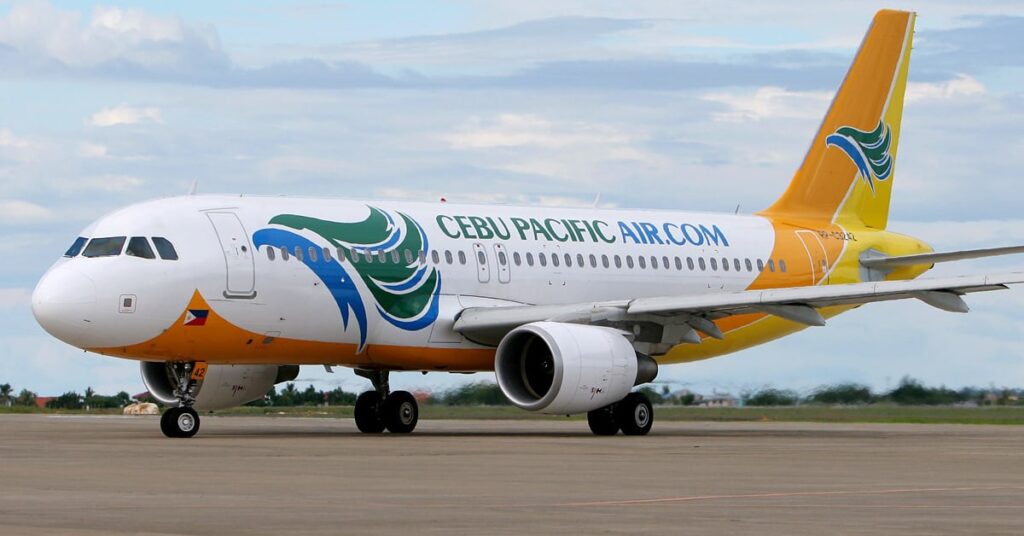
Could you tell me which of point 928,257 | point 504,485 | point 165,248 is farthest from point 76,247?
point 928,257

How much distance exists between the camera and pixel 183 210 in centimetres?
2830

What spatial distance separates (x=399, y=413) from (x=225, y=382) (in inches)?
130

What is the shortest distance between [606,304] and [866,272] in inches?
421

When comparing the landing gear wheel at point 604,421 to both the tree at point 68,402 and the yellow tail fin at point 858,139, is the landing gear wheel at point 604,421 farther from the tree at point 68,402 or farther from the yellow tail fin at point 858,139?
the tree at point 68,402

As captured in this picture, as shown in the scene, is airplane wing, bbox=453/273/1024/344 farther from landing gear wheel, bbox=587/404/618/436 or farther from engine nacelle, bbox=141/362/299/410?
engine nacelle, bbox=141/362/299/410

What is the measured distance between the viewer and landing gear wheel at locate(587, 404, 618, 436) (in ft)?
101

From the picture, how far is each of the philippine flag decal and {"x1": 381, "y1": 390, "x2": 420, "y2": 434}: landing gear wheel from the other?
217 inches

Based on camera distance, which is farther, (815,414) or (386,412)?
(815,414)

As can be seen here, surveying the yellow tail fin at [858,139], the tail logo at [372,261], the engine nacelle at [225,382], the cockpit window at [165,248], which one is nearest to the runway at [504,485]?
the engine nacelle at [225,382]

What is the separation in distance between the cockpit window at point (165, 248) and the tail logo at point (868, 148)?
1764 cm

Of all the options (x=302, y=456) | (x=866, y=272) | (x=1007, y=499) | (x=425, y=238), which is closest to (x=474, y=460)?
(x=302, y=456)

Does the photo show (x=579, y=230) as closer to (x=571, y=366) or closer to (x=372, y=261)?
(x=372, y=261)

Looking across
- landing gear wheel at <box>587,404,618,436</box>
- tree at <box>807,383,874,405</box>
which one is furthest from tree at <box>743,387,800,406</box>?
landing gear wheel at <box>587,404,618,436</box>

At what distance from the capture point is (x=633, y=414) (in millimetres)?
30969
